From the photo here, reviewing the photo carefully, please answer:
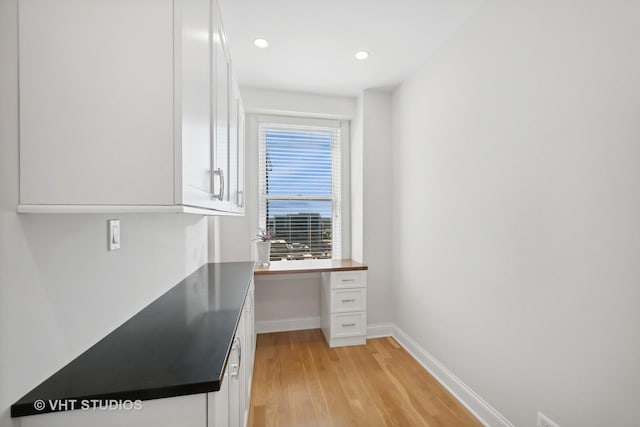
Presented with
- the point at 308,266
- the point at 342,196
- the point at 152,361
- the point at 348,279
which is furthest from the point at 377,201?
the point at 152,361

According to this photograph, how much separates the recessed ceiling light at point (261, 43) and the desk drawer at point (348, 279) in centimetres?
203

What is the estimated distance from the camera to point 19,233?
27.9 inches

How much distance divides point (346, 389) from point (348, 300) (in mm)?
811

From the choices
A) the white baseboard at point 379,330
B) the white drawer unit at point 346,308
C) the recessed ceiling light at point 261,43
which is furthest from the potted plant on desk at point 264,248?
the recessed ceiling light at point 261,43

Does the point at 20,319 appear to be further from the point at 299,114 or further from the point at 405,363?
the point at 299,114

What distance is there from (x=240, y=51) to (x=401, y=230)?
214 centimetres

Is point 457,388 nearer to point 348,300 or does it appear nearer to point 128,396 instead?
point 348,300

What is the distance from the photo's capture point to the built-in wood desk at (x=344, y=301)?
2.67 meters

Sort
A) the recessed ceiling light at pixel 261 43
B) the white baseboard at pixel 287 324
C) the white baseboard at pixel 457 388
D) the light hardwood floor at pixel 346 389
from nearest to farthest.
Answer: the white baseboard at pixel 457 388, the light hardwood floor at pixel 346 389, the recessed ceiling light at pixel 261 43, the white baseboard at pixel 287 324

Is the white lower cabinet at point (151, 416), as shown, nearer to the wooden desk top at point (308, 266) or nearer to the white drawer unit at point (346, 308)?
the wooden desk top at point (308, 266)

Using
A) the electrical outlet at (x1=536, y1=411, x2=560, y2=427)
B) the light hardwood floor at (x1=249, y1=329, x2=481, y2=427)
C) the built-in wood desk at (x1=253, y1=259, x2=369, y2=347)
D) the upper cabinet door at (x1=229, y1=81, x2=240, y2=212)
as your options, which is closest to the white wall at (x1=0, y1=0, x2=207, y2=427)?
the upper cabinet door at (x1=229, y1=81, x2=240, y2=212)

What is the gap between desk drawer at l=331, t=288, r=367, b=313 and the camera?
268 centimetres

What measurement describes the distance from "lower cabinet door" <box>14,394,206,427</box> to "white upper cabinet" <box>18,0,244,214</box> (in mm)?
507

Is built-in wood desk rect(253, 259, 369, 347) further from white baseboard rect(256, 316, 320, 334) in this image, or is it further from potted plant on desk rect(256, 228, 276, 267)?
white baseboard rect(256, 316, 320, 334)
